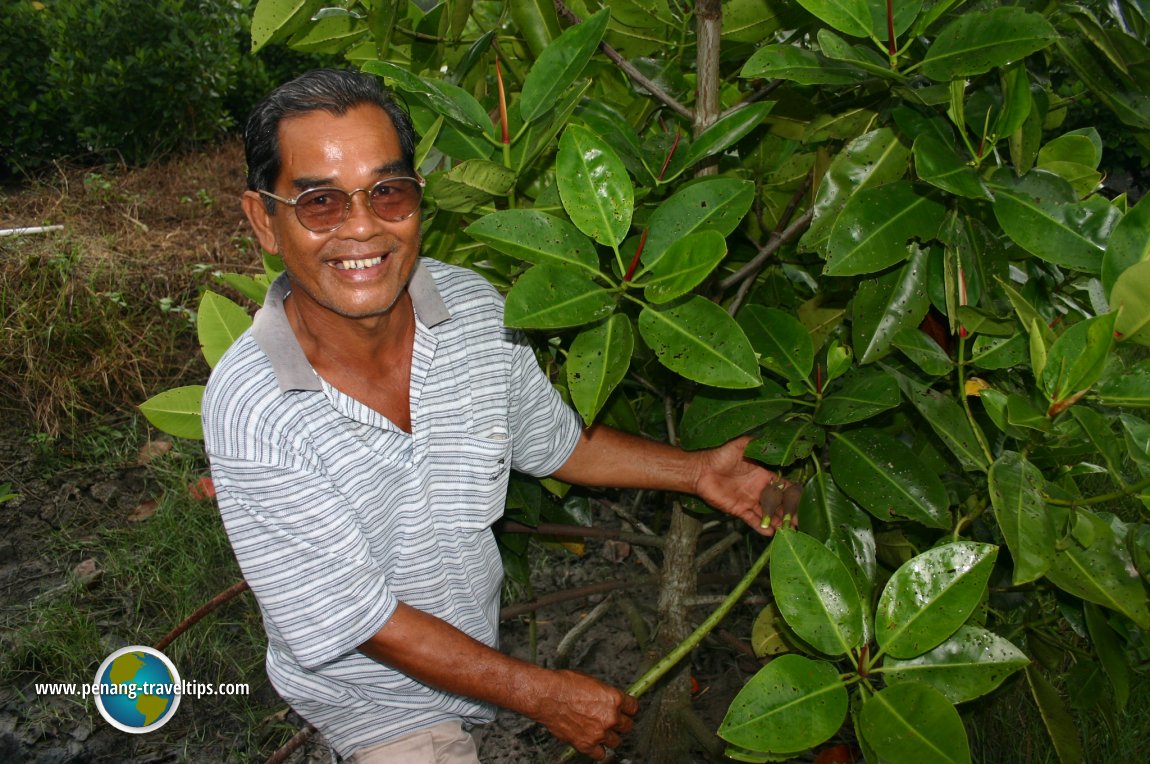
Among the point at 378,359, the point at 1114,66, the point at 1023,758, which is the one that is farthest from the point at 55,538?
the point at 1114,66

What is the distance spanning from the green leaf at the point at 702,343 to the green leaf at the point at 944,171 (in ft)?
0.95

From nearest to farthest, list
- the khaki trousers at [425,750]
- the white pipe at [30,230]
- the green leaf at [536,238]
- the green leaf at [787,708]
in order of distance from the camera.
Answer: the green leaf at [787,708] < the green leaf at [536,238] < the khaki trousers at [425,750] < the white pipe at [30,230]

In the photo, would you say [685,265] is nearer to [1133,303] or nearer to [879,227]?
[879,227]

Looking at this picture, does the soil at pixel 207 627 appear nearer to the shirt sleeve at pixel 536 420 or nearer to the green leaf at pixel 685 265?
the shirt sleeve at pixel 536 420

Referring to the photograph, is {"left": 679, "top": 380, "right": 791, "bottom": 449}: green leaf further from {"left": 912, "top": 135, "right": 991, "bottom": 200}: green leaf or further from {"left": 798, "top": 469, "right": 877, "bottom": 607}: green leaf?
{"left": 912, "top": 135, "right": 991, "bottom": 200}: green leaf

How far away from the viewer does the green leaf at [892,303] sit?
1.35 m

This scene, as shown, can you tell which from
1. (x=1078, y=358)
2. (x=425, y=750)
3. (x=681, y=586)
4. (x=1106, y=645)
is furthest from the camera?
(x=681, y=586)

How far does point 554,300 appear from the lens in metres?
1.15

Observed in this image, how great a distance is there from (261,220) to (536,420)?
2.02 feet

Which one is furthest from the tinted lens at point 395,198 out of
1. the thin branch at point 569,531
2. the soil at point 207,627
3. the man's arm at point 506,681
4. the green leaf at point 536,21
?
the soil at point 207,627

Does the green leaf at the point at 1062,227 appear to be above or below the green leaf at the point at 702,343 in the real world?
above

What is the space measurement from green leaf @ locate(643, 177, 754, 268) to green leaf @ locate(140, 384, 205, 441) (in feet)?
3.20

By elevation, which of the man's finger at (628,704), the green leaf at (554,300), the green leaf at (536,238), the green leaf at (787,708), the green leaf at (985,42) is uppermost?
the green leaf at (985,42)

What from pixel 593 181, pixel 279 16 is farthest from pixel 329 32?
pixel 593 181
